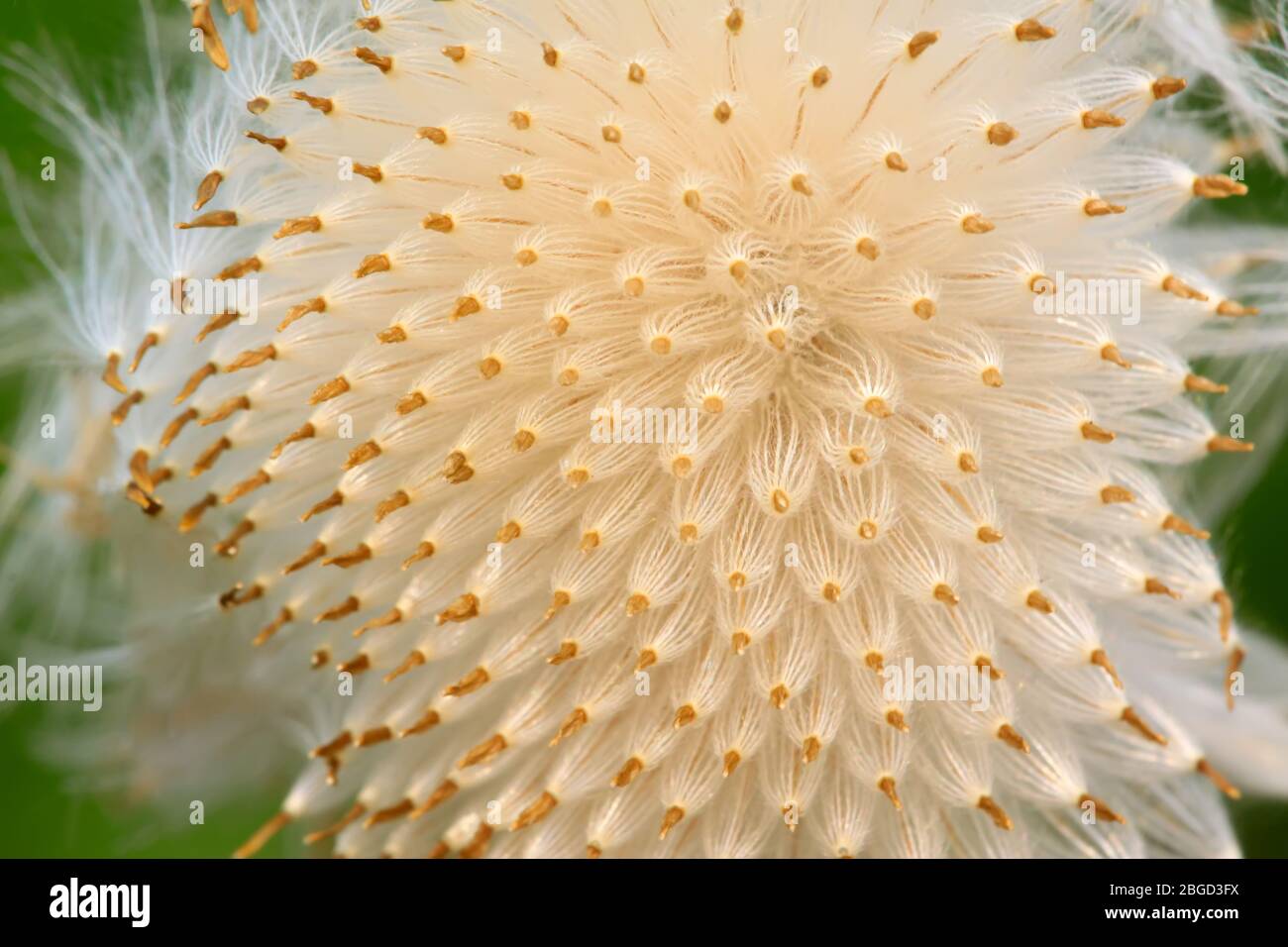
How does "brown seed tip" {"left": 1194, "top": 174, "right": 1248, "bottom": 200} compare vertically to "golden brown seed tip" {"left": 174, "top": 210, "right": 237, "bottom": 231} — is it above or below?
above

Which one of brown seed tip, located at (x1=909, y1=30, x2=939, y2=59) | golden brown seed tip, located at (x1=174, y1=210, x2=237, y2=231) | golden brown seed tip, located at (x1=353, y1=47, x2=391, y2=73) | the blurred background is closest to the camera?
brown seed tip, located at (x1=909, y1=30, x2=939, y2=59)

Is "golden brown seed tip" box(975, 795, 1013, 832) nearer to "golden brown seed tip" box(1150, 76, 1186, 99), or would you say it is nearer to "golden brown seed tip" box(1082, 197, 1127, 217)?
"golden brown seed tip" box(1082, 197, 1127, 217)

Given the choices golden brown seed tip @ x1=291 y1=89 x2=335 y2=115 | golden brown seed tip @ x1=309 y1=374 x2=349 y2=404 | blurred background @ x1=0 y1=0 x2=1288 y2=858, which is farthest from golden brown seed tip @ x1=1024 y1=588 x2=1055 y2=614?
golden brown seed tip @ x1=291 y1=89 x2=335 y2=115

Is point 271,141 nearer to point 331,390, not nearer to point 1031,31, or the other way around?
point 331,390

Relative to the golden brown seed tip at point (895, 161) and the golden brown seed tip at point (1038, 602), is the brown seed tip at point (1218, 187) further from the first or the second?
the golden brown seed tip at point (1038, 602)

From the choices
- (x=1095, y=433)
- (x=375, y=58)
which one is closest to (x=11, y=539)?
(x=375, y=58)

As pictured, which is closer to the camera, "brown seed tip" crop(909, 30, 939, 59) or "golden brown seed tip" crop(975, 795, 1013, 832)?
"brown seed tip" crop(909, 30, 939, 59)

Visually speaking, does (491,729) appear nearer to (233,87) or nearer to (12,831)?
(233,87)
